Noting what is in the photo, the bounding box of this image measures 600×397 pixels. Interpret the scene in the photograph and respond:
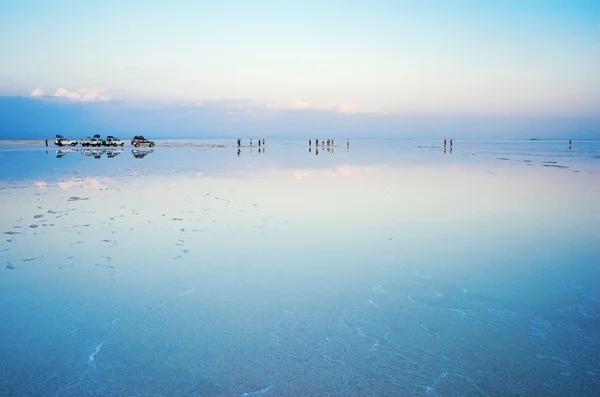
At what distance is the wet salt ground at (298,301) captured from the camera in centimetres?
502

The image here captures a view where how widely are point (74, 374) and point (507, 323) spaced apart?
19.1 feet

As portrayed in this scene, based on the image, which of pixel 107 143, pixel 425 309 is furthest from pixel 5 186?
pixel 107 143

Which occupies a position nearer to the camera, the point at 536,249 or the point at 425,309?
the point at 425,309

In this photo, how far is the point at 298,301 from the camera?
23.8ft

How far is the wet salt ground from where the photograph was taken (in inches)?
198

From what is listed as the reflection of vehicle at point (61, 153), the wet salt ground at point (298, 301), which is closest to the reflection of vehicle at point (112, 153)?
the reflection of vehicle at point (61, 153)

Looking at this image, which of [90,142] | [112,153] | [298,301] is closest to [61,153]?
[112,153]

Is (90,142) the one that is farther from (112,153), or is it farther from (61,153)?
(112,153)

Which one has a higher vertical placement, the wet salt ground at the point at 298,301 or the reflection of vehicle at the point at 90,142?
the reflection of vehicle at the point at 90,142

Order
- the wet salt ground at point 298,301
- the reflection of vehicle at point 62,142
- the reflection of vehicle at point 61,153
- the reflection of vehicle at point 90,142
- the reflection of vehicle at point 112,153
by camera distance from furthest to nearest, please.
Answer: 1. the reflection of vehicle at point 62,142
2. the reflection of vehicle at point 90,142
3. the reflection of vehicle at point 112,153
4. the reflection of vehicle at point 61,153
5. the wet salt ground at point 298,301

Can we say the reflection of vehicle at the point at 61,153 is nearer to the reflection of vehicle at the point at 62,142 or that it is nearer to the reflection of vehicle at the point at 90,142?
the reflection of vehicle at the point at 90,142

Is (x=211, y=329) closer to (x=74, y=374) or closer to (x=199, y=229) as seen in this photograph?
(x=74, y=374)

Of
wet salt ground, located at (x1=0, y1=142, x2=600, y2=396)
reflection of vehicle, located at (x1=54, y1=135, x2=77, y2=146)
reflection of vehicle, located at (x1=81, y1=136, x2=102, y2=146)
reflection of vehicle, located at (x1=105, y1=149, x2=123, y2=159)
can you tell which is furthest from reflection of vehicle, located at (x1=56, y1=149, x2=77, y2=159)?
wet salt ground, located at (x1=0, y1=142, x2=600, y2=396)

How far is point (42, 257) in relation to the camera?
31.4ft
